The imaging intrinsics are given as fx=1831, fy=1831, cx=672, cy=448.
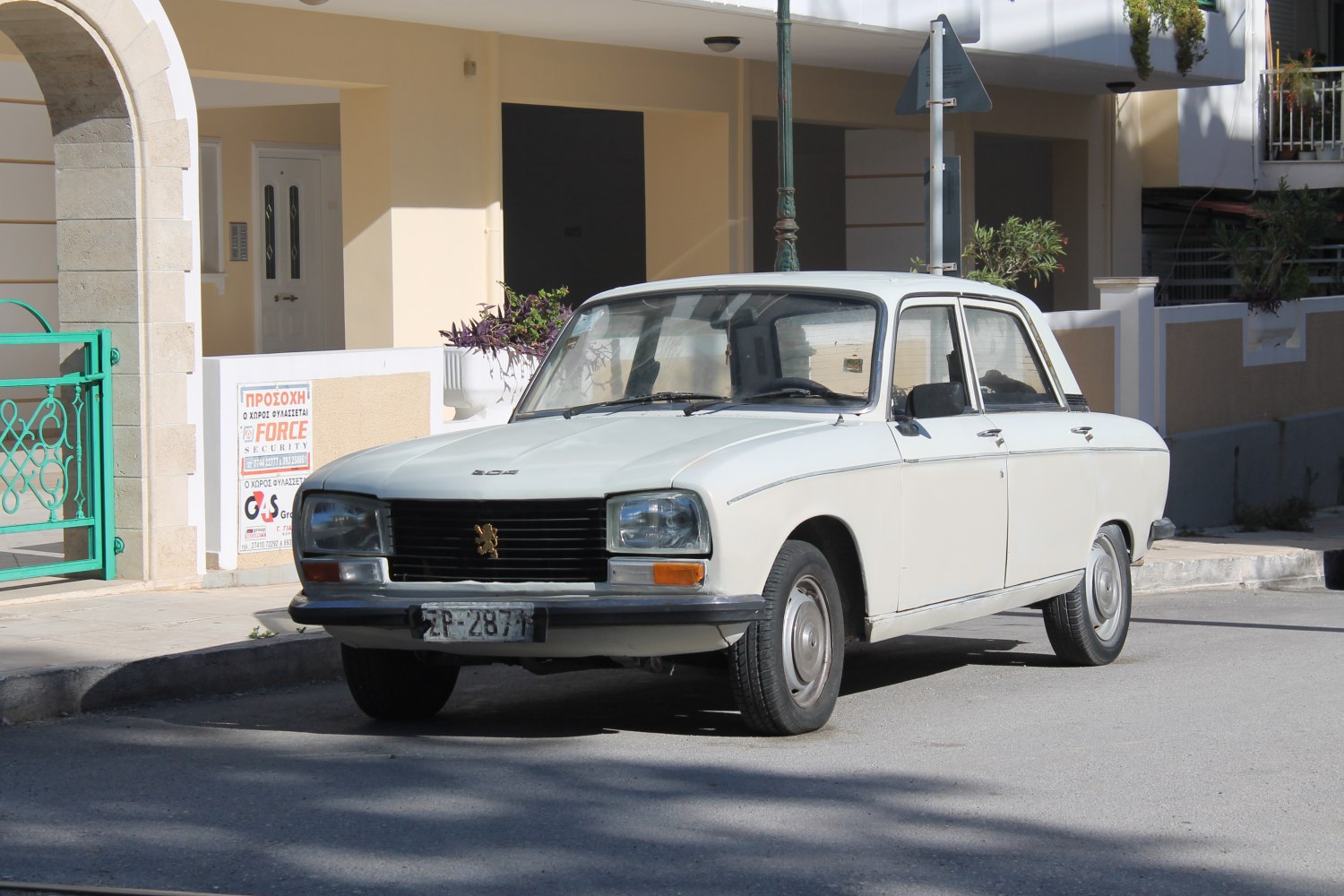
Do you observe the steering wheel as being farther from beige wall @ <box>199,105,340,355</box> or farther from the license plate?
beige wall @ <box>199,105,340,355</box>

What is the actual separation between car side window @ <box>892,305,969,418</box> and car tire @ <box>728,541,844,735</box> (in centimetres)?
84

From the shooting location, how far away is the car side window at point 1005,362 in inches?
314

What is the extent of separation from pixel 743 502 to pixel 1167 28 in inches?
637

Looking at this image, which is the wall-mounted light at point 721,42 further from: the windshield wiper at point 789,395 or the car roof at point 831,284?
the windshield wiper at point 789,395

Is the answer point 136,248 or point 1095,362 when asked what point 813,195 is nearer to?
point 1095,362

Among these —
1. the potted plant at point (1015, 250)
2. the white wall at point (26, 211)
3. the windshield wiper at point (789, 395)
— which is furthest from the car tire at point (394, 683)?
the potted plant at point (1015, 250)

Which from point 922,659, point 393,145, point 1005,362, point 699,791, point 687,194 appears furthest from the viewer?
point 687,194

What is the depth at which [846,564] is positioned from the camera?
688cm

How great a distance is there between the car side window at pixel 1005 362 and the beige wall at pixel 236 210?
42.6ft

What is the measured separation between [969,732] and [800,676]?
74 cm

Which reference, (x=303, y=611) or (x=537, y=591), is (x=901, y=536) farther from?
(x=303, y=611)

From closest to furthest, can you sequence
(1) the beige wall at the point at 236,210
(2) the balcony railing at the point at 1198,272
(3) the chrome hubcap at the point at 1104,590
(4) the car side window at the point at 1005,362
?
1. (4) the car side window at the point at 1005,362
2. (3) the chrome hubcap at the point at 1104,590
3. (1) the beige wall at the point at 236,210
4. (2) the balcony railing at the point at 1198,272

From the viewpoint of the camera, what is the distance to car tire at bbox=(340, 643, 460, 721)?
275 inches

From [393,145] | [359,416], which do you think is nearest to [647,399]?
[359,416]
